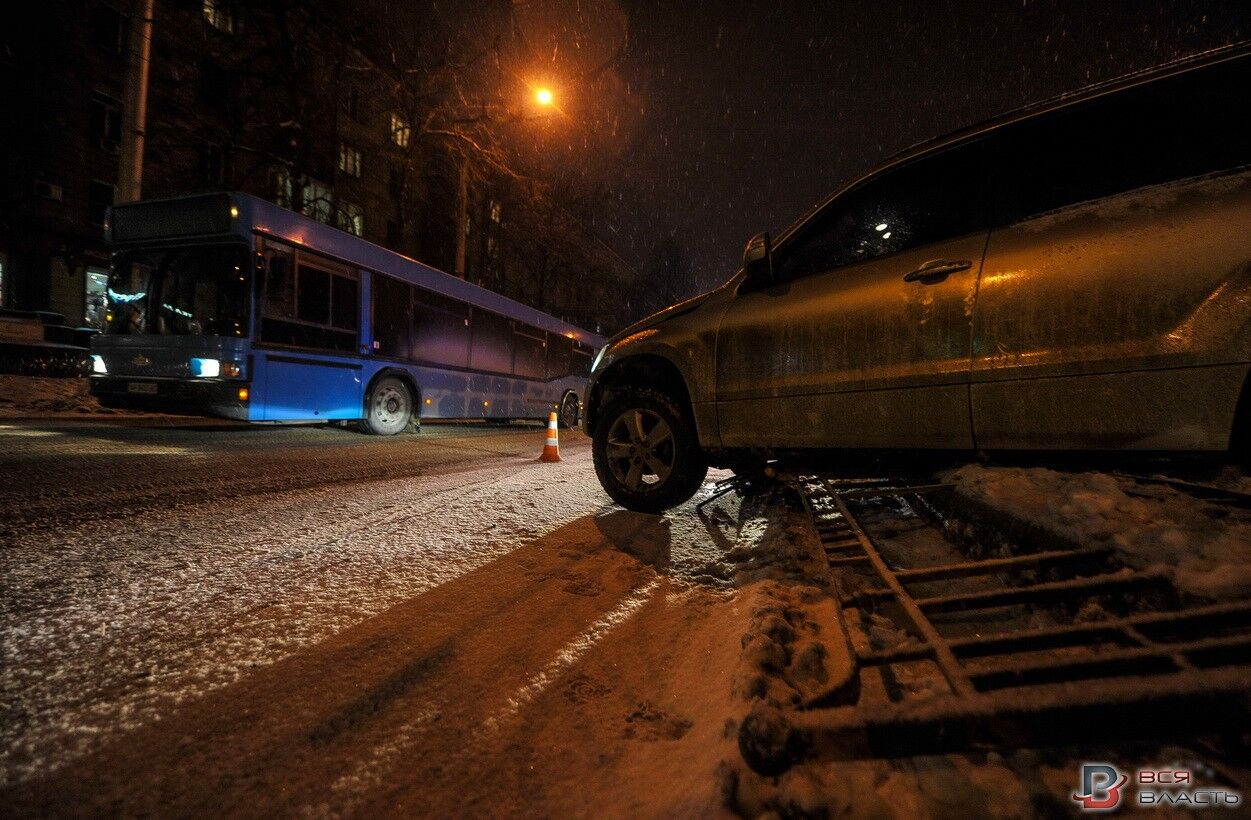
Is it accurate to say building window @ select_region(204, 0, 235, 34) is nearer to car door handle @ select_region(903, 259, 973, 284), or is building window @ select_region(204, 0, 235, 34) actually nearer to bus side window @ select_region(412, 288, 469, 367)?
bus side window @ select_region(412, 288, 469, 367)

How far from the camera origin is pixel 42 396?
371 inches

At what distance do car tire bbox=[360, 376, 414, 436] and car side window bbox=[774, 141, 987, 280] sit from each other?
7.50 meters

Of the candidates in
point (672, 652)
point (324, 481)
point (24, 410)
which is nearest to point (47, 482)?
point (324, 481)

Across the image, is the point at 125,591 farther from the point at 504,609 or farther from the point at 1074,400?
the point at 1074,400

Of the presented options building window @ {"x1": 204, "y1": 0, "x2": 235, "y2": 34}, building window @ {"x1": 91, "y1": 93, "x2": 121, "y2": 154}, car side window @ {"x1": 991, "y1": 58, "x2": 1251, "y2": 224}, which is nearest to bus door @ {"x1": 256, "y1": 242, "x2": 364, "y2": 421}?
car side window @ {"x1": 991, "y1": 58, "x2": 1251, "y2": 224}

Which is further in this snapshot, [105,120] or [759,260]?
[105,120]

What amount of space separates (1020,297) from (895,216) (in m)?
0.85

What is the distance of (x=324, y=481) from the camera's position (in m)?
4.52

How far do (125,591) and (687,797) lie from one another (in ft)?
7.45

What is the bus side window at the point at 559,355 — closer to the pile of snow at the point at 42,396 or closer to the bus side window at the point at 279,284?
the bus side window at the point at 279,284

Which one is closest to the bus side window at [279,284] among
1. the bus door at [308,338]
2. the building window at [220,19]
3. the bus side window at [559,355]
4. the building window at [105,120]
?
the bus door at [308,338]

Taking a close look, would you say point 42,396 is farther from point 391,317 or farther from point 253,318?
point 391,317

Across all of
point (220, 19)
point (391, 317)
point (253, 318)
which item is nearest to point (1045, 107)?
point (253, 318)

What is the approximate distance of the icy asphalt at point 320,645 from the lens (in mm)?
1155
